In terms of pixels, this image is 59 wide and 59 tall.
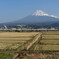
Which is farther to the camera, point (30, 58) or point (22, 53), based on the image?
point (22, 53)

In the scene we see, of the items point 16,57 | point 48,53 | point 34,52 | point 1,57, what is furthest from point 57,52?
point 1,57

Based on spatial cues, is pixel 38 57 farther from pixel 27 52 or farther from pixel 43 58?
pixel 27 52

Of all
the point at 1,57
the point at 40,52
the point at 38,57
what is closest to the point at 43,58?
the point at 38,57

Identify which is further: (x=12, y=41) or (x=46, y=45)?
(x=12, y=41)

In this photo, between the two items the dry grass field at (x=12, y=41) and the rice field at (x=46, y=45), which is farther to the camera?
the dry grass field at (x=12, y=41)

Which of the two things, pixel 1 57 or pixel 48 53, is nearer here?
pixel 1 57

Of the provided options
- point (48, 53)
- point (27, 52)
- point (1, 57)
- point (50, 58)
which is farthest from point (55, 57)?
point (1, 57)

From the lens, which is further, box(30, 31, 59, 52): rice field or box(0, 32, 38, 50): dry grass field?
box(0, 32, 38, 50): dry grass field

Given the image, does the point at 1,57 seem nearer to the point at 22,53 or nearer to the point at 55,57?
the point at 22,53
